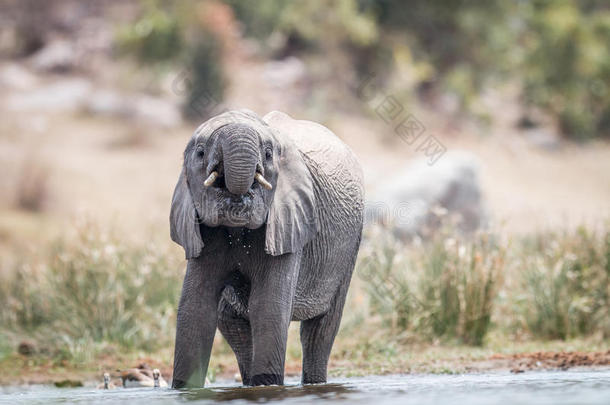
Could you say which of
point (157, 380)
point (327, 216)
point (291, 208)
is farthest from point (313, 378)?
point (291, 208)

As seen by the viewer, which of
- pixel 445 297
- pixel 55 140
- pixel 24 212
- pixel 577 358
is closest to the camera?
pixel 577 358

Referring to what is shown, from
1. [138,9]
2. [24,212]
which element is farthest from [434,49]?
[24,212]

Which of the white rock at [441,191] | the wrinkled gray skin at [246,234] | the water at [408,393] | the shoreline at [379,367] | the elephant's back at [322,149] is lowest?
the water at [408,393]

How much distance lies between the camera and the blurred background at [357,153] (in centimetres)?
1117

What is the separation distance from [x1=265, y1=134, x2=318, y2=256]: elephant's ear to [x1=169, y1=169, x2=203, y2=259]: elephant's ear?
1.48 feet

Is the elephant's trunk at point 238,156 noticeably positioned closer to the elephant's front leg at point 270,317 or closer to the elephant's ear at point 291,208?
the elephant's ear at point 291,208

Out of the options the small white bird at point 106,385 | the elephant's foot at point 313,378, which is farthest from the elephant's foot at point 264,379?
the small white bird at point 106,385

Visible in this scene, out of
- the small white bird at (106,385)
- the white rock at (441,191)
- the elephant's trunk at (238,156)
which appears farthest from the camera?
the white rock at (441,191)

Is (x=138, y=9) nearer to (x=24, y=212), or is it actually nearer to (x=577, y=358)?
(x=24, y=212)

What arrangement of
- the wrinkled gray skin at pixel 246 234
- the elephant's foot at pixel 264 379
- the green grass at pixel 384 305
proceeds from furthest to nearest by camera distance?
the green grass at pixel 384 305, the elephant's foot at pixel 264 379, the wrinkled gray skin at pixel 246 234

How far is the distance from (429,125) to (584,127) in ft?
17.2

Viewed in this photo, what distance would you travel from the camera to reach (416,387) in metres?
7.44

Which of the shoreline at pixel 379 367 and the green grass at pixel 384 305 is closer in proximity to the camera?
the shoreline at pixel 379 367

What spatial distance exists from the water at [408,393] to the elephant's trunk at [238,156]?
4.19ft
